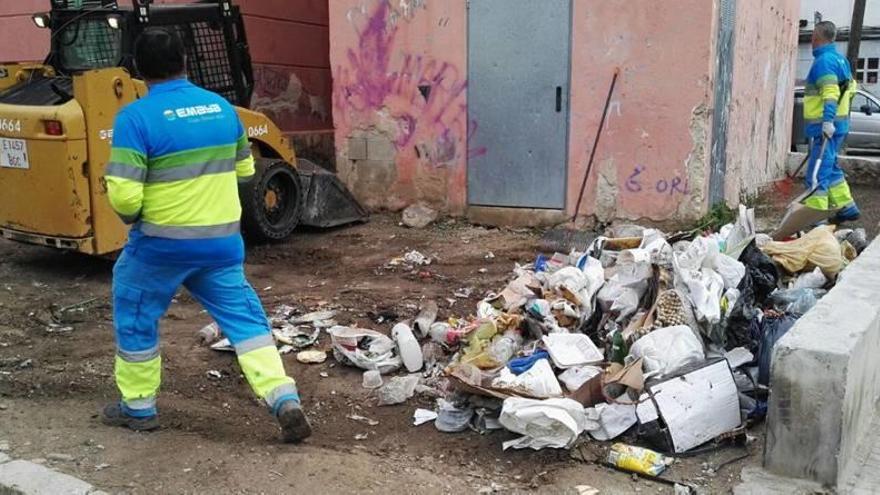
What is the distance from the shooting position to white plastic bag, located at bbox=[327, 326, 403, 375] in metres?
4.75

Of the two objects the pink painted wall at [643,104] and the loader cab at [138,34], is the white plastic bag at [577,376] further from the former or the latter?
the loader cab at [138,34]

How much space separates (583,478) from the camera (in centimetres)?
347

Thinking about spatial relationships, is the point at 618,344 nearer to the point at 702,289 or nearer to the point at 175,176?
the point at 702,289

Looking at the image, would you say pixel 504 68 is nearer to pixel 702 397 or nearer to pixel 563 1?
pixel 563 1

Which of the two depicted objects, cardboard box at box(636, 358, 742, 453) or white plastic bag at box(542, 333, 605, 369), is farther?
white plastic bag at box(542, 333, 605, 369)

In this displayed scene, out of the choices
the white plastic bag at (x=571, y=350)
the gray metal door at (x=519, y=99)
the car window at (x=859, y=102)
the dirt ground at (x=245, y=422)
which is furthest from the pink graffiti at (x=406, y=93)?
the car window at (x=859, y=102)

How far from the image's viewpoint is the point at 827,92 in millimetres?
7629

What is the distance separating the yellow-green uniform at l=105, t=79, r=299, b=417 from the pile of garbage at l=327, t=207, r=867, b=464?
1018mm

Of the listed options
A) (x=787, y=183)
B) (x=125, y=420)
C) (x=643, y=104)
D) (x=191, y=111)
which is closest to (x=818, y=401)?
(x=191, y=111)

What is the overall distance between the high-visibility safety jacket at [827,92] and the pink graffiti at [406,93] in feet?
10.7

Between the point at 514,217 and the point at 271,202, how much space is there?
249 centimetres

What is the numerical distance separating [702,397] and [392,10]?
630 centimetres

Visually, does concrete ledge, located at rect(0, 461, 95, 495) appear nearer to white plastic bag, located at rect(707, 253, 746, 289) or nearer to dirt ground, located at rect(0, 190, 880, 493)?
dirt ground, located at rect(0, 190, 880, 493)

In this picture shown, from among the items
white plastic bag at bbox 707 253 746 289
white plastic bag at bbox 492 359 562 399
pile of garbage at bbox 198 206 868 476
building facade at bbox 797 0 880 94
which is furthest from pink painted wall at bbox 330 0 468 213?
building facade at bbox 797 0 880 94
